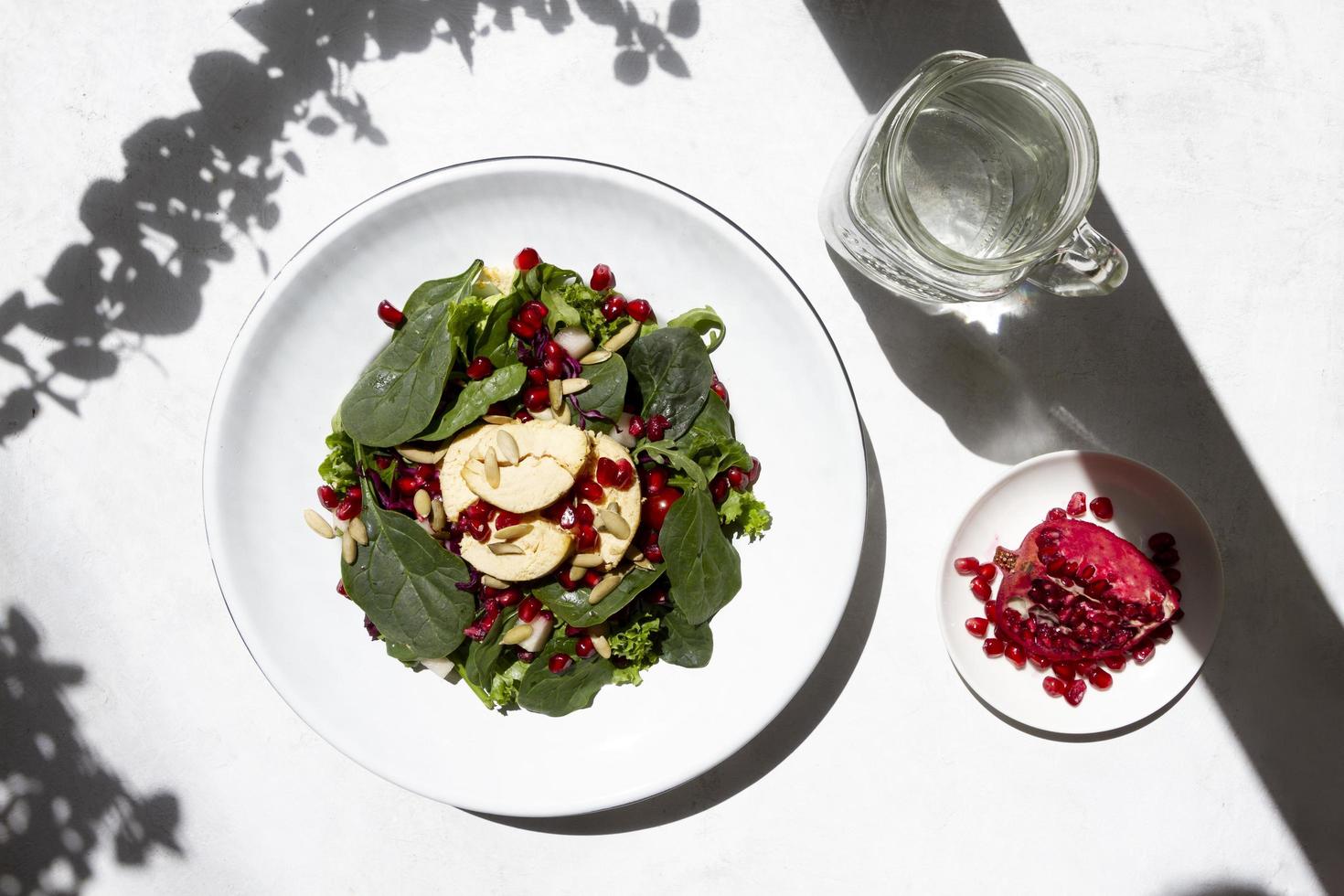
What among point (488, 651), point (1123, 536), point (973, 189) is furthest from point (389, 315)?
point (1123, 536)

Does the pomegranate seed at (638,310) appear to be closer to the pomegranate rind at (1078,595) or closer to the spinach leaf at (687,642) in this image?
the spinach leaf at (687,642)

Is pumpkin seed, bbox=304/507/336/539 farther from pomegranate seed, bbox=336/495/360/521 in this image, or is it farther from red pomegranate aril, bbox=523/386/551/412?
red pomegranate aril, bbox=523/386/551/412

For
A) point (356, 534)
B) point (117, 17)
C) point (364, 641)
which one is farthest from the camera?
point (117, 17)

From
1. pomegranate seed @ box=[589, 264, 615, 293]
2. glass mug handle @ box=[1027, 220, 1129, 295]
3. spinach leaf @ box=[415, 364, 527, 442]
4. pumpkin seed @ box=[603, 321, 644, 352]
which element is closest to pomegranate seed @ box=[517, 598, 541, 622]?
spinach leaf @ box=[415, 364, 527, 442]

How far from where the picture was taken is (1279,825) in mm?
1806

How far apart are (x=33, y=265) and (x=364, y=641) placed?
3.53ft

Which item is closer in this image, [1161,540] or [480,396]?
[480,396]

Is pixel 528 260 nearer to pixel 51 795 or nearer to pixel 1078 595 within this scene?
pixel 1078 595

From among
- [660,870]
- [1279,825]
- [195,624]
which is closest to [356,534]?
[195,624]

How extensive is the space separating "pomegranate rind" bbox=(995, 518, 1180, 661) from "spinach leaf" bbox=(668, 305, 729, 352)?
71cm

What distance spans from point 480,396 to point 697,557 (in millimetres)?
468

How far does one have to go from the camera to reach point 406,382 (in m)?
1.44

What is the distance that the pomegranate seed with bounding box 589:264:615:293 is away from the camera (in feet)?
5.08

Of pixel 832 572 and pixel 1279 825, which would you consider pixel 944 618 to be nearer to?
pixel 832 572
